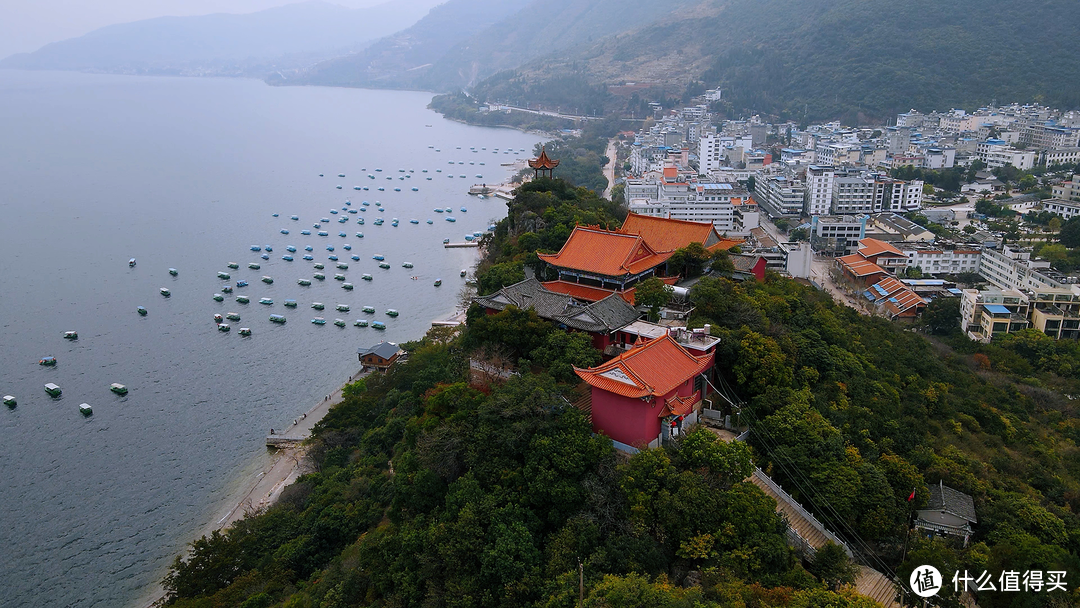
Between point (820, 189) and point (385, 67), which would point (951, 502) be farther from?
point (385, 67)

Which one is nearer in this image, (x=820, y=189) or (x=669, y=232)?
(x=669, y=232)

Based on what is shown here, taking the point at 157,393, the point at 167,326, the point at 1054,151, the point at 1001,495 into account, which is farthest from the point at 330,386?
the point at 1054,151

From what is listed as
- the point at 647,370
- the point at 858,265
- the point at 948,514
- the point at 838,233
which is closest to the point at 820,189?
the point at 838,233

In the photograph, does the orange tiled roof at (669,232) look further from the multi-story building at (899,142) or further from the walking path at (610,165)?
the multi-story building at (899,142)

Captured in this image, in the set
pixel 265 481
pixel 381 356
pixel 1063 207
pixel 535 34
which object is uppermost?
pixel 535 34

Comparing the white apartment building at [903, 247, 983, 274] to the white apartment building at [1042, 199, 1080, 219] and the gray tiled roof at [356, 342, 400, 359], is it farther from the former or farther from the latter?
the gray tiled roof at [356, 342, 400, 359]

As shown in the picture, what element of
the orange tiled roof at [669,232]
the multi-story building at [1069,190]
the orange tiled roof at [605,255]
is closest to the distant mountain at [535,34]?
the multi-story building at [1069,190]
